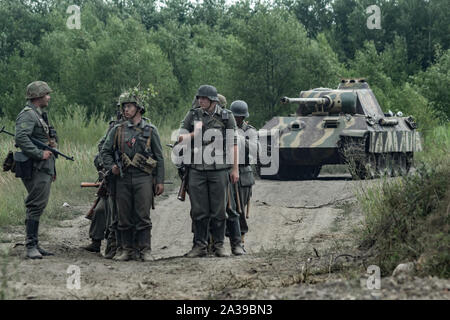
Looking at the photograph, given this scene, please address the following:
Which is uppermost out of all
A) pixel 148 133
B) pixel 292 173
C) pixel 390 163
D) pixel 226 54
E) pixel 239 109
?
pixel 226 54

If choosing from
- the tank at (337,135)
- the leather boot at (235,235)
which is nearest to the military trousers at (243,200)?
the leather boot at (235,235)

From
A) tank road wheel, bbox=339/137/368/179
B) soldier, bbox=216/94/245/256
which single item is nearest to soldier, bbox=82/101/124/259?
soldier, bbox=216/94/245/256

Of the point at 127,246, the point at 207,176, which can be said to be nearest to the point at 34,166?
the point at 127,246

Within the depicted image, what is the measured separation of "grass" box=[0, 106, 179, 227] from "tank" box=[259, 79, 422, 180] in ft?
8.84

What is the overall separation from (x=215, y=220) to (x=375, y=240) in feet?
6.53

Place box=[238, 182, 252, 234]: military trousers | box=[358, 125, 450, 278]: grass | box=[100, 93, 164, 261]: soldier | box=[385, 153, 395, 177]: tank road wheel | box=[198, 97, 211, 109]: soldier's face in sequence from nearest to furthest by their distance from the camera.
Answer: box=[358, 125, 450, 278]: grass → box=[100, 93, 164, 261]: soldier → box=[198, 97, 211, 109]: soldier's face → box=[238, 182, 252, 234]: military trousers → box=[385, 153, 395, 177]: tank road wheel

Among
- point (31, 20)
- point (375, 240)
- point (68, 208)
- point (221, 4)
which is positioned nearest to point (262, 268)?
point (375, 240)

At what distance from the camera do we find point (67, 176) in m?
18.5

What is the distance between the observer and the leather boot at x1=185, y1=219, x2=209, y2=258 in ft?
33.7

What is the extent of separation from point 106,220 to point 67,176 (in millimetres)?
7893

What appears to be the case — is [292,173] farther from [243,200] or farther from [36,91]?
[36,91]

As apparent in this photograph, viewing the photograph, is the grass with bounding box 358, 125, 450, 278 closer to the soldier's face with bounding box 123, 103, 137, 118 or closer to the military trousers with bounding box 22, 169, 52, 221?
the soldier's face with bounding box 123, 103, 137, 118

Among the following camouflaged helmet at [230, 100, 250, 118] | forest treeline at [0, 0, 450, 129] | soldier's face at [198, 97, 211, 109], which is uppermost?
forest treeline at [0, 0, 450, 129]

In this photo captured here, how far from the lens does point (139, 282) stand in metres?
8.15
